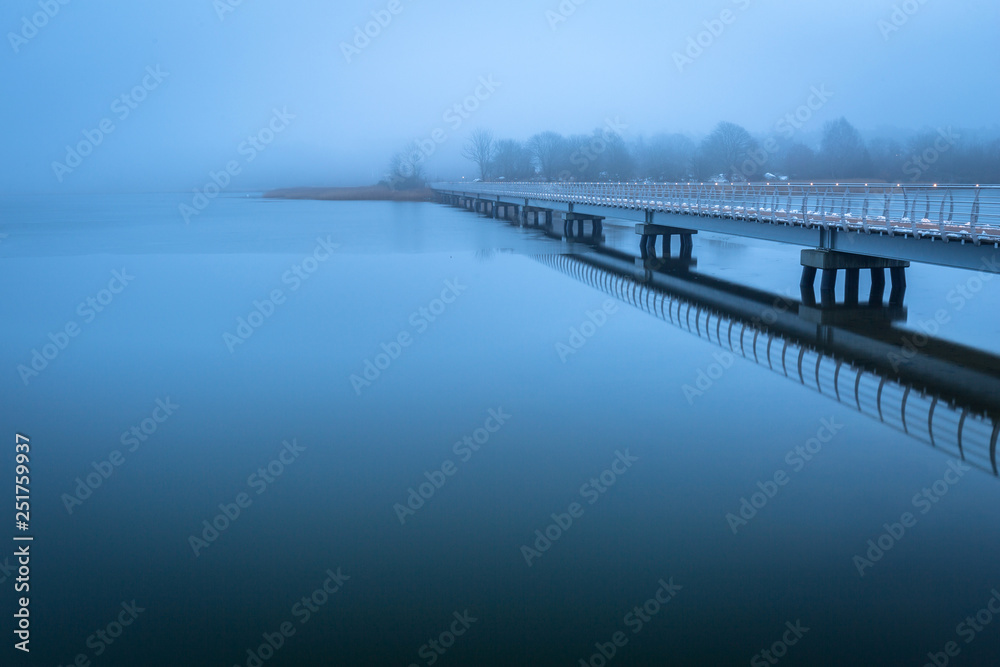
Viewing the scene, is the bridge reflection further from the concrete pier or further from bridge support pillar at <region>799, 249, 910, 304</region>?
the concrete pier

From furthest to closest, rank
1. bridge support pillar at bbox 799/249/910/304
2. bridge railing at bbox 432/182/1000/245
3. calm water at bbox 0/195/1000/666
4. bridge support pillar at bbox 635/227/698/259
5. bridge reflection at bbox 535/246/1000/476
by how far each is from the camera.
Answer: bridge support pillar at bbox 635/227/698/259, bridge support pillar at bbox 799/249/910/304, bridge railing at bbox 432/182/1000/245, bridge reflection at bbox 535/246/1000/476, calm water at bbox 0/195/1000/666

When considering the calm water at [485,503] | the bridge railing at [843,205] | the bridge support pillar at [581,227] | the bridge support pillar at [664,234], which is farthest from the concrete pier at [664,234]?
the calm water at [485,503]

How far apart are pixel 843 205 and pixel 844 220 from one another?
3.32 ft

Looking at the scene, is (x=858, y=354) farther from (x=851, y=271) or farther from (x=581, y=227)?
(x=581, y=227)

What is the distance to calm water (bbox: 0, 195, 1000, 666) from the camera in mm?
6164

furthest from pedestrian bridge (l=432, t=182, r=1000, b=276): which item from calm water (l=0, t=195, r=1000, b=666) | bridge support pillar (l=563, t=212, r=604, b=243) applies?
bridge support pillar (l=563, t=212, r=604, b=243)

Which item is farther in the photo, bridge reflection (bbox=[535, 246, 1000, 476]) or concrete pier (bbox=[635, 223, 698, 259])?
concrete pier (bbox=[635, 223, 698, 259])

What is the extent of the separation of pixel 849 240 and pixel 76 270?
23.6 m

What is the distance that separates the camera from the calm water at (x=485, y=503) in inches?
243

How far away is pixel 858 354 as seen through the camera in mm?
13664

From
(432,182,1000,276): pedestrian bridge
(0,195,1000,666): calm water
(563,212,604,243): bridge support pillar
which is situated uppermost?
(432,182,1000,276): pedestrian bridge

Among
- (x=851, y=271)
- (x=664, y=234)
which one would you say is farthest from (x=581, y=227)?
(x=851, y=271)

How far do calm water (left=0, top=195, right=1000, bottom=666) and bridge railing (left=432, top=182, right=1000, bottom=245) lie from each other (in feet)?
6.34

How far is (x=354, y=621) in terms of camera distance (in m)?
6.35
